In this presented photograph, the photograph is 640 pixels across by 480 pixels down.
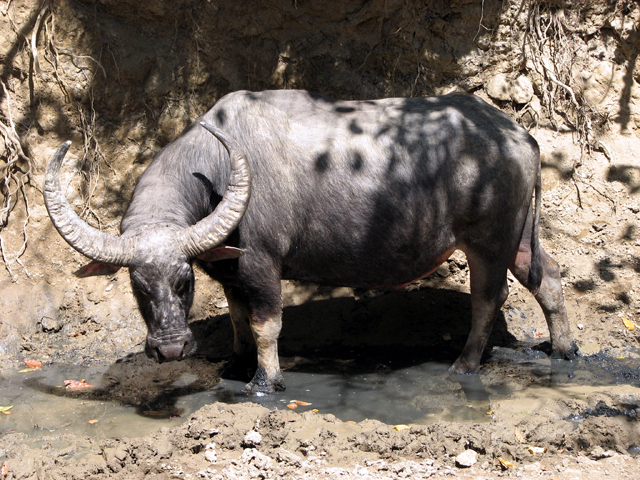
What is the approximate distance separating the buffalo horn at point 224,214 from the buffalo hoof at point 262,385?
1318 millimetres

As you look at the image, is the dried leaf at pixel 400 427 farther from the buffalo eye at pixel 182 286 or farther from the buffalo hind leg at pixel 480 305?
the buffalo eye at pixel 182 286

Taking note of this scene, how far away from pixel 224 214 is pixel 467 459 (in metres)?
2.29

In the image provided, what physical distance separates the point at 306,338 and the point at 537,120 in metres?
3.82

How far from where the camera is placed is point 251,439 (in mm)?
3973

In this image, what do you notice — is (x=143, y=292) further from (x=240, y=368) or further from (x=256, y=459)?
(x=240, y=368)

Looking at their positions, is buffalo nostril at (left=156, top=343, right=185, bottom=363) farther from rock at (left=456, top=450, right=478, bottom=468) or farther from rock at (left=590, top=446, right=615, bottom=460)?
rock at (left=590, top=446, right=615, bottom=460)

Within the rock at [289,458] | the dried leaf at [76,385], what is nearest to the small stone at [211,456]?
the rock at [289,458]

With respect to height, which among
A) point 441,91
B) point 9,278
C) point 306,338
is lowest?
point 306,338

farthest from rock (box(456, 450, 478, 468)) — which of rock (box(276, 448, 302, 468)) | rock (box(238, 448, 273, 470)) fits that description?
rock (box(238, 448, 273, 470))

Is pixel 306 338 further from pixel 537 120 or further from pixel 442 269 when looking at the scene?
pixel 537 120

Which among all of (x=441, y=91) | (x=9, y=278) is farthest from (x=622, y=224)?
(x=9, y=278)

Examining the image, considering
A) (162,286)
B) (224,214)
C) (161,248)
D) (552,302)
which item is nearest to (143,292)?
(162,286)

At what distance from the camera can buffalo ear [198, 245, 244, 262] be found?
15.0ft

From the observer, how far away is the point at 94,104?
23.2 ft
